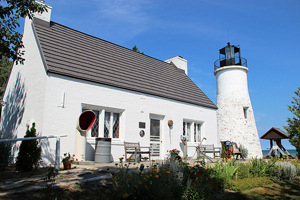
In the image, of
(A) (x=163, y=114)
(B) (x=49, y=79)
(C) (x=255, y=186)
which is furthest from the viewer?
(A) (x=163, y=114)

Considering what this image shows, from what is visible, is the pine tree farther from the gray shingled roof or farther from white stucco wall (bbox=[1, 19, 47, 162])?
the gray shingled roof

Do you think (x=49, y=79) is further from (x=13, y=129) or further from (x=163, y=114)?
(x=163, y=114)

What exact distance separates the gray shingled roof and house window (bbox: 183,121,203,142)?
1482mm

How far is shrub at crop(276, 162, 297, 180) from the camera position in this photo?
376 inches

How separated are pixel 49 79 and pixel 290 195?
962 cm

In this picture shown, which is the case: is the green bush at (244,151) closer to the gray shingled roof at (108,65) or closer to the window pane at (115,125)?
the gray shingled roof at (108,65)

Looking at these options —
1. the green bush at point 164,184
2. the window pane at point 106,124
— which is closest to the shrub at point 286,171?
the green bush at point 164,184

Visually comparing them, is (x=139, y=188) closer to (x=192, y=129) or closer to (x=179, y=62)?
(x=192, y=129)

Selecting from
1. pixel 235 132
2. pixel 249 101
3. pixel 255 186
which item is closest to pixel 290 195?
pixel 255 186

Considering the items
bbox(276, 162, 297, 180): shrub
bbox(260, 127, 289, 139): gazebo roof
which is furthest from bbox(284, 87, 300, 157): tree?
bbox(260, 127, 289, 139): gazebo roof

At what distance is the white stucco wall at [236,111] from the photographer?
20002mm

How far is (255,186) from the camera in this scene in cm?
780

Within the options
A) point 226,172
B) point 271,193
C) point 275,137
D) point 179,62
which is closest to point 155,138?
point 226,172

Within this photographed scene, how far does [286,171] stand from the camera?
968 centimetres
